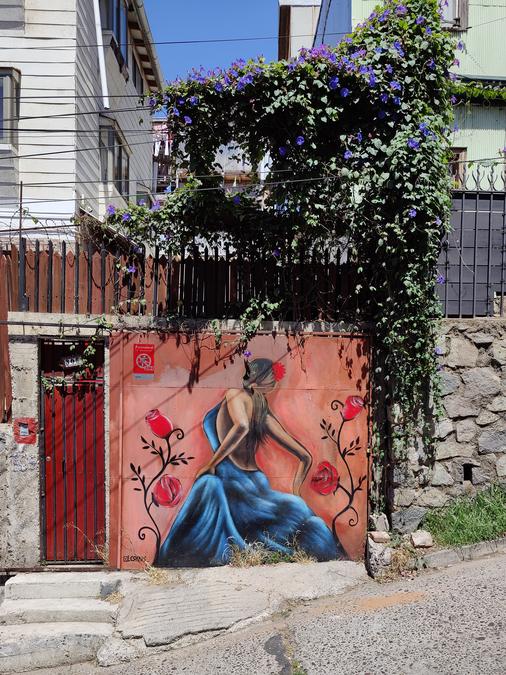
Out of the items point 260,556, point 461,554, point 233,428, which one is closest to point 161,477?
point 233,428

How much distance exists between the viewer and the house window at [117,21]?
A: 431 inches

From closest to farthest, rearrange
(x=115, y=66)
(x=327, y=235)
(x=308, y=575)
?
(x=308, y=575)
(x=327, y=235)
(x=115, y=66)

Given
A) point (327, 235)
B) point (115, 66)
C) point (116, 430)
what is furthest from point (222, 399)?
point (115, 66)

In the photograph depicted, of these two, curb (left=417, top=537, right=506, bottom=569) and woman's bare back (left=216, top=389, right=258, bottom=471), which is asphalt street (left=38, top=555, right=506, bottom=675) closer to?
curb (left=417, top=537, right=506, bottom=569)

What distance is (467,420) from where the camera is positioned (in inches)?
238

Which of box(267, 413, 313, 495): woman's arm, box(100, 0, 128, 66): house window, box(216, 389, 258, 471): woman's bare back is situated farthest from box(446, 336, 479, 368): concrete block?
box(100, 0, 128, 66): house window

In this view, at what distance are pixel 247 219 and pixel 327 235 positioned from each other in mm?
835

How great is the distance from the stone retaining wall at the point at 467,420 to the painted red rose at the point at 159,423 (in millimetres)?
2474

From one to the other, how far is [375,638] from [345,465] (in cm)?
185

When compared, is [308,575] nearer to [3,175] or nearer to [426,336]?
[426,336]

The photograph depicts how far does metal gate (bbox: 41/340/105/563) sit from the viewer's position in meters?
5.85

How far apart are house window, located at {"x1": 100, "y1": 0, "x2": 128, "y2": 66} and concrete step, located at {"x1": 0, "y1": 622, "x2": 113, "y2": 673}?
395 inches

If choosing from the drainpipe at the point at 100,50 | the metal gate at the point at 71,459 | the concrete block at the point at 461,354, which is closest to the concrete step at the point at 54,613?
the metal gate at the point at 71,459

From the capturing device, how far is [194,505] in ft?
19.3
